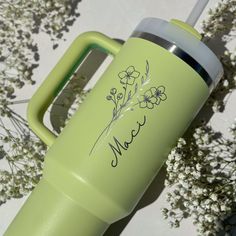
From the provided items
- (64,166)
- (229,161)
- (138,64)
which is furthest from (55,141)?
(229,161)

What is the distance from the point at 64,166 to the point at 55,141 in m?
0.06

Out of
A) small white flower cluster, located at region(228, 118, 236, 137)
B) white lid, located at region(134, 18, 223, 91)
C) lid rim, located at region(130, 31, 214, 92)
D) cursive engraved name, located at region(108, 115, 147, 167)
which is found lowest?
cursive engraved name, located at region(108, 115, 147, 167)

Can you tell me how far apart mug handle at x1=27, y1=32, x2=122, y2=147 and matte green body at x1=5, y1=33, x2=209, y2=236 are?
0.17 ft

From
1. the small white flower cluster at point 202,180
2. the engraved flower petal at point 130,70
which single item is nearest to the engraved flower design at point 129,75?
the engraved flower petal at point 130,70

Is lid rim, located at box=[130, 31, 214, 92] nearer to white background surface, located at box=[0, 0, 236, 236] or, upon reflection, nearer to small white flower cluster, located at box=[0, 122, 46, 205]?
white background surface, located at box=[0, 0, 236, 236]

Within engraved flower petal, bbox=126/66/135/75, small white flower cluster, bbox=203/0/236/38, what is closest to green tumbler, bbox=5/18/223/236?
engraved flower petal, bbox=126/66/135/75

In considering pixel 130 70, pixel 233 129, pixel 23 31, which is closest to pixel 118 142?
pixel 130 70

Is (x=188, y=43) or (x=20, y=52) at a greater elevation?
(x=188, y=43)

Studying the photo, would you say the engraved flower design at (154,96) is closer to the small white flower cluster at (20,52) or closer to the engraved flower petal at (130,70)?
the engraved flower petal at (130,70)

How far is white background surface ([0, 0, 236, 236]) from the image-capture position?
938 millimetres

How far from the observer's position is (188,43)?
0.81 metres

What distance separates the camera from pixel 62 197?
825mm

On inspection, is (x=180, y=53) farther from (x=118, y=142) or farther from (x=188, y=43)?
(x=118, y=142)

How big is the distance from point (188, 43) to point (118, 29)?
21cm
